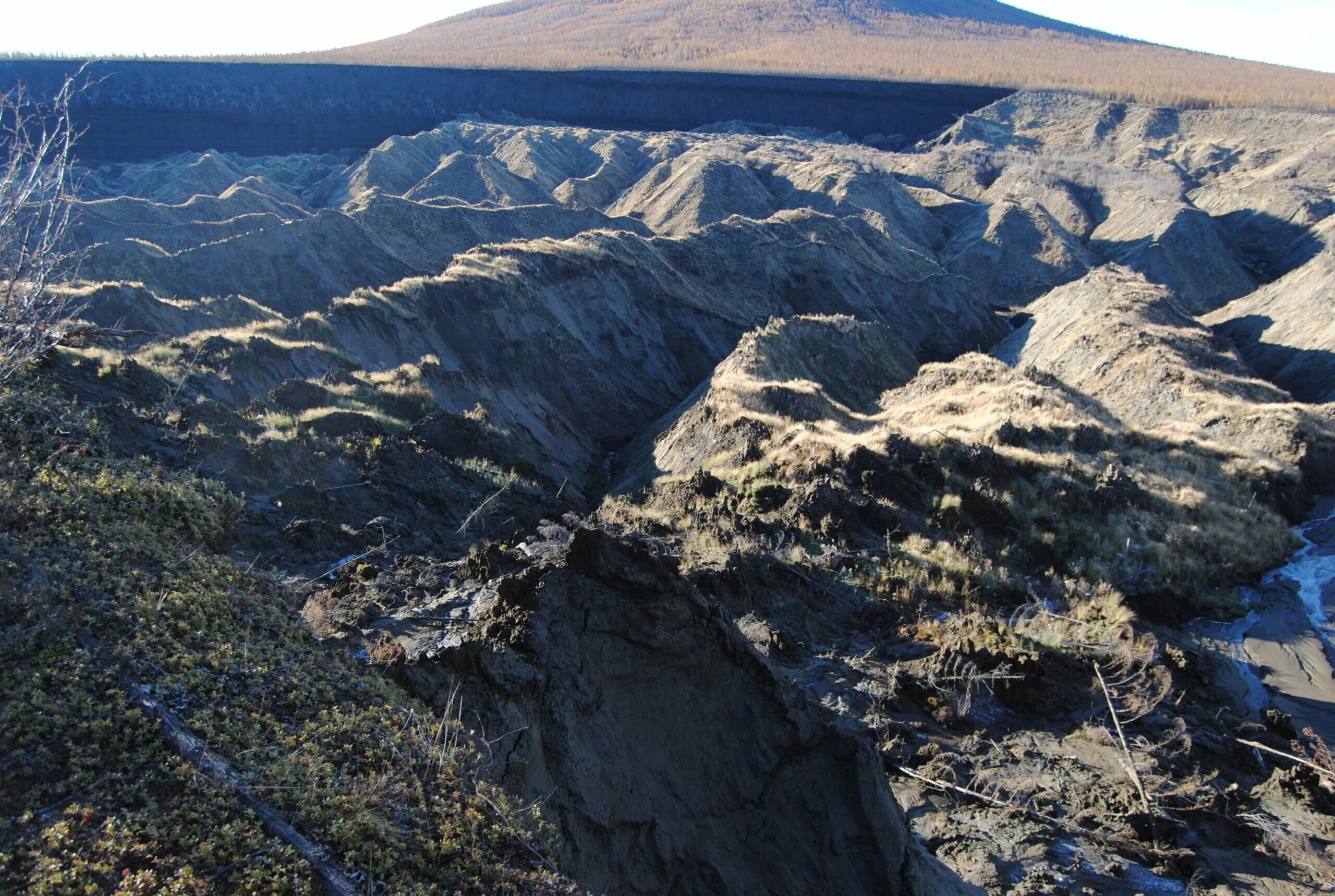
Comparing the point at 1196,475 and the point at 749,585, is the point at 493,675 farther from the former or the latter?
the point at 1196,475

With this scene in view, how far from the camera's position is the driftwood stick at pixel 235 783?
3.69m

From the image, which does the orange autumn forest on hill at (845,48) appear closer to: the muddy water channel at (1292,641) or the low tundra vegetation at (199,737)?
the muddy water channel at (1292,641)

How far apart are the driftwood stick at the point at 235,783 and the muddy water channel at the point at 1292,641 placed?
11525 millimetres

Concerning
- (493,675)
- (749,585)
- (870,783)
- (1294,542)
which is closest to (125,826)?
(493,675)

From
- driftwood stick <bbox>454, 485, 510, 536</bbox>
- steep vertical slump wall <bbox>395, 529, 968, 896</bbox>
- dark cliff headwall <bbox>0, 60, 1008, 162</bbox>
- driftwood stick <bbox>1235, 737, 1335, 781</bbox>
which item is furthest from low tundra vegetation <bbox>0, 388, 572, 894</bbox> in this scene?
dark cliff headwall <bbox>0, 60, 1008, 162</bbox>

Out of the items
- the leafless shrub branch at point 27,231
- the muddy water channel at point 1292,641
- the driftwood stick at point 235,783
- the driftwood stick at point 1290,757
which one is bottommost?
the muddy water channel at point 1292,641

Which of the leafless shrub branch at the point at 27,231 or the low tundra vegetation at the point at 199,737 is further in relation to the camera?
the leafless shrub branch at the point at 27,231

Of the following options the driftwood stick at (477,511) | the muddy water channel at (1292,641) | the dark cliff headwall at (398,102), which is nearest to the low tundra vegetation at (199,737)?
the driftwood stick at (477,511)

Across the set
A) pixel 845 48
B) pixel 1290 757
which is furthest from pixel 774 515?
pixel 845 48

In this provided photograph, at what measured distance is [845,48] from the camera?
107938mm

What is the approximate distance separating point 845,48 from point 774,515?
110527mm

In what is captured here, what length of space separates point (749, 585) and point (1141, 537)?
7684mm

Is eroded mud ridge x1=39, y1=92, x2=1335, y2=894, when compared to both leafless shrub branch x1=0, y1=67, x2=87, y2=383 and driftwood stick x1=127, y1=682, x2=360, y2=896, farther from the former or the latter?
leafless shrub branch x1=0, y1=67, x2=87, y2=383

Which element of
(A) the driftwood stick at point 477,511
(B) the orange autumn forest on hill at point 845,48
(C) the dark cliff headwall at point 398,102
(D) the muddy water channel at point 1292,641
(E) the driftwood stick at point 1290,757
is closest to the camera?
(E) the driftwood stick at point 1290,757
